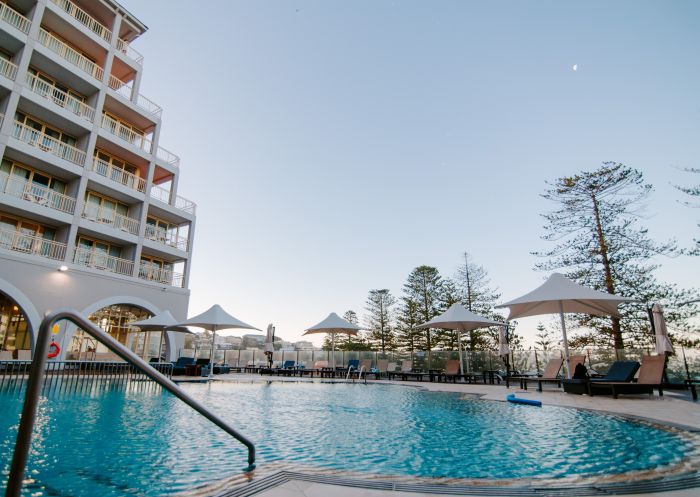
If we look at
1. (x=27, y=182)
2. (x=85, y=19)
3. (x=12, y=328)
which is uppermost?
(x=85, y=19)

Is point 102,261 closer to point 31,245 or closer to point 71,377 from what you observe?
point 31,245

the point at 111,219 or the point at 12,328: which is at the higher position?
the point at 111,219

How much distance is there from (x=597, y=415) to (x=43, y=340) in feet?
26.1

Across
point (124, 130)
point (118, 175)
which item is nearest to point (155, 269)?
point (118, 175)

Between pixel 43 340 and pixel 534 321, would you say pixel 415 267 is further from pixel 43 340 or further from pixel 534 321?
pixel 43 340

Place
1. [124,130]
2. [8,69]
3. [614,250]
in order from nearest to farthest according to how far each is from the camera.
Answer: [8,69] < [124,130] < [614,250]

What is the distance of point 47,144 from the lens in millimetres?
15320

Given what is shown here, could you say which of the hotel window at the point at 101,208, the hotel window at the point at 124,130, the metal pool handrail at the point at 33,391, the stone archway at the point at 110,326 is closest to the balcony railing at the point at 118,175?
the hotel window at the point at 101,208

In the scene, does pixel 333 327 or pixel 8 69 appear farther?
pixel 333 327

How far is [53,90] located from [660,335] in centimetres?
2346

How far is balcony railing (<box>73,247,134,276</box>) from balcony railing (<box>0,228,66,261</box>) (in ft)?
2.44

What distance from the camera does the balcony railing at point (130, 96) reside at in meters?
18.5

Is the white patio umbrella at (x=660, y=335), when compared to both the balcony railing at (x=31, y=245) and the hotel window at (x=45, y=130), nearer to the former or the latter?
the balcony railing at (x=31, y=245)

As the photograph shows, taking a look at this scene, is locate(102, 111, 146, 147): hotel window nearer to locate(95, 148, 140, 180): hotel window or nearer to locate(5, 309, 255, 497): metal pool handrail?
locate(95, 148, 140, 180): hotel window
